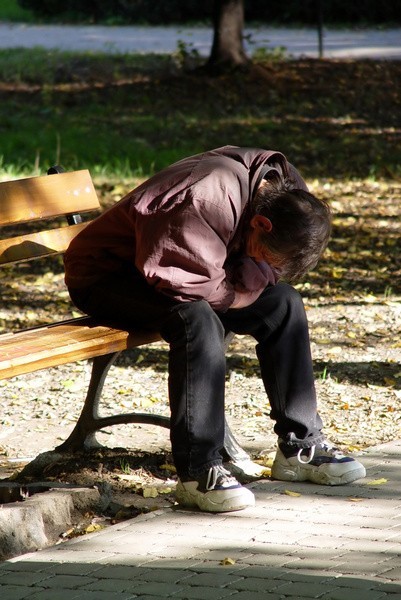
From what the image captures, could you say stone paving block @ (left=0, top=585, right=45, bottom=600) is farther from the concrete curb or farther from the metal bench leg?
the metal bench leg

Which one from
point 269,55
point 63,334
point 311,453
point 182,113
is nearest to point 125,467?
point 63,334

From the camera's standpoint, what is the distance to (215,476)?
150 inches

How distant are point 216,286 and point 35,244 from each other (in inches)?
42.7

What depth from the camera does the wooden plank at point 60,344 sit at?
12.3 ft

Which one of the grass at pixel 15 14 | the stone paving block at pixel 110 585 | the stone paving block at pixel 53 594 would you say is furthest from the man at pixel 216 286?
the grass at pixel 15 14

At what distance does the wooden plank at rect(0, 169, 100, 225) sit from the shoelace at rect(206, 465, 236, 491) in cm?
133

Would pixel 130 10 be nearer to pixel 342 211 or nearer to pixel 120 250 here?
pixel 342 211

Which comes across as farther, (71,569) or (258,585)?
(71,569)

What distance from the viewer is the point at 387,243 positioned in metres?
8.93

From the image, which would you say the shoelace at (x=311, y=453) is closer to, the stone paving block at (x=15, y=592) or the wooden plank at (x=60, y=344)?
the wooden plank at (x=60, y=344)

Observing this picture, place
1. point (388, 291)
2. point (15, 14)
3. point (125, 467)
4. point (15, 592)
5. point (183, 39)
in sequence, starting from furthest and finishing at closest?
point (15, 14), point (183, 39), point (388, 291), point (125, 467), point (15, 592)

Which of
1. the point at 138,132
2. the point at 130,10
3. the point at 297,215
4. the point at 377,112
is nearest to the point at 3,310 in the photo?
the point at 297,215

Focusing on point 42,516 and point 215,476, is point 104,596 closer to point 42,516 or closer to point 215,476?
point 42,516

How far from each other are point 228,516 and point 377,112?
1227cm
